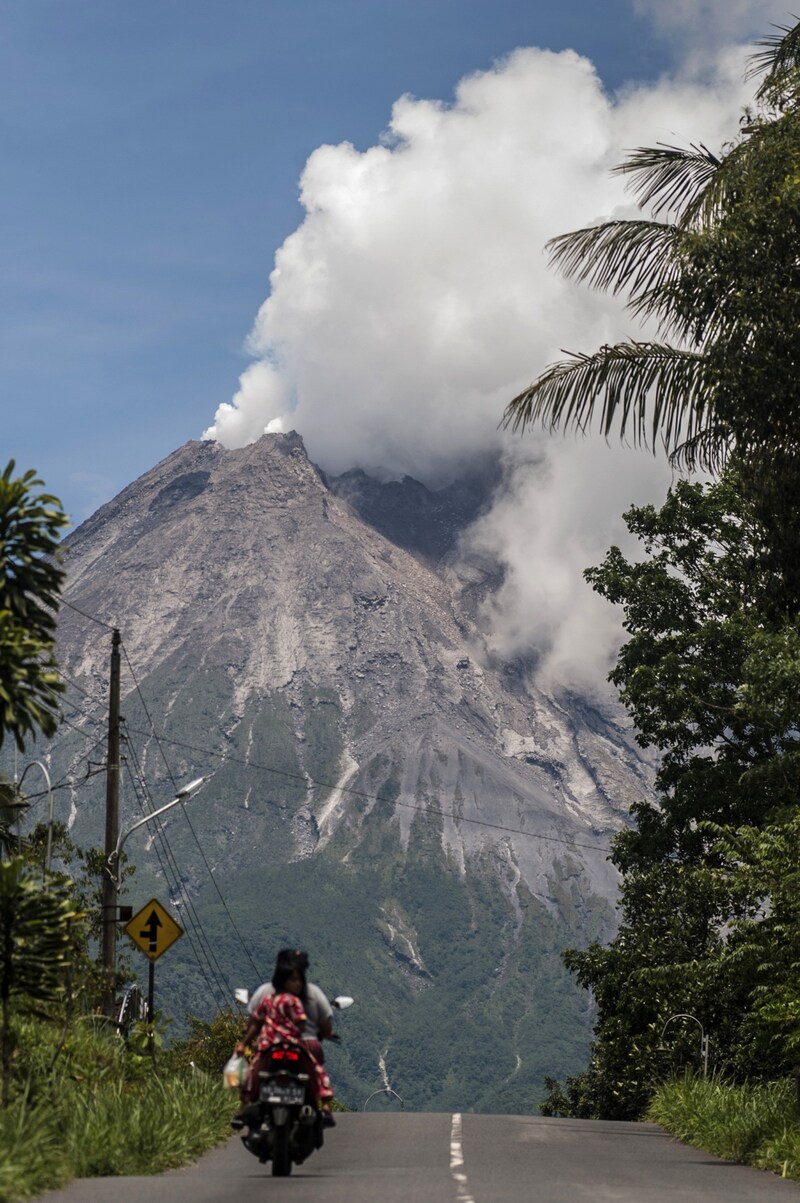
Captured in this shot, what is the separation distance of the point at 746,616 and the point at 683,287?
19.9 meters

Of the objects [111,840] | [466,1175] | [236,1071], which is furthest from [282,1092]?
[111,840]

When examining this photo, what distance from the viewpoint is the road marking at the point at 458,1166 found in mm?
12109

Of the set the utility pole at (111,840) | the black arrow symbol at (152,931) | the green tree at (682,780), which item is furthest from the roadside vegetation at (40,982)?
the green tree at (682,780)

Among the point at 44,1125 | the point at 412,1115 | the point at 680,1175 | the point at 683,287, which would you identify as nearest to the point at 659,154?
the point at 683,287

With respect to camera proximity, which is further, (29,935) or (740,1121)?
(740,1121)

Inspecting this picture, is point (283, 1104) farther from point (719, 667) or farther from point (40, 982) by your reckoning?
point (719, 667)

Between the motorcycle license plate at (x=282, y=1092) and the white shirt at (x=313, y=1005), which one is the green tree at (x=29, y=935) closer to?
the white shirt at (x=313, y=1005)

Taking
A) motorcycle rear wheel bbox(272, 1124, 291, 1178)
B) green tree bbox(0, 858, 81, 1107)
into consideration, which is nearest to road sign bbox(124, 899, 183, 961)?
green tree bbox(0, 858, 81, 1107)

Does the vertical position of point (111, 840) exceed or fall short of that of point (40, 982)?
it exceeds it

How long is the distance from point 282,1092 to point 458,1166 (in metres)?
3.75

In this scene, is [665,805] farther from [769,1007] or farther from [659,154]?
[659,154]

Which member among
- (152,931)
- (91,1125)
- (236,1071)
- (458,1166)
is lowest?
(458,1166)

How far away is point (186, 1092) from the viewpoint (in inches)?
770

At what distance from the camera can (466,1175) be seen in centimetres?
1434
